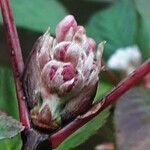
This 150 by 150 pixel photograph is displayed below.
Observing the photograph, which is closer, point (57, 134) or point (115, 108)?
point (57, 134)

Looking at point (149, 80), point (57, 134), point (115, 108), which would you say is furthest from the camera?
point (149, 80)

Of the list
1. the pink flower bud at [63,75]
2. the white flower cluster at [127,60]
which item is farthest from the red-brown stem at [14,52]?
the white flower cluster at [127,60]

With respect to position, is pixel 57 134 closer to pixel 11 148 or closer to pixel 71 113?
pixel 71 113

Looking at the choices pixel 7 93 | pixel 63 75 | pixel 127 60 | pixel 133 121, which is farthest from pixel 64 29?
pixel 127 60

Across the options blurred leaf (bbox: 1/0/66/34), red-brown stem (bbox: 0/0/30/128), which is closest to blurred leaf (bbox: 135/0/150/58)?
blurred leaf (bbox: 1/0/66/34)

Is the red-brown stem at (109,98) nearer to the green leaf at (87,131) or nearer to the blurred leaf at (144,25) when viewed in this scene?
the green leaf at (87,131)

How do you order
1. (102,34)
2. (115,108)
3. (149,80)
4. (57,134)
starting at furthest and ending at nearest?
(102,34) < (149,80) < (115,108) < (57,134)

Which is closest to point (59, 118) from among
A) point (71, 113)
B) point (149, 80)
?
point (71, 113)
